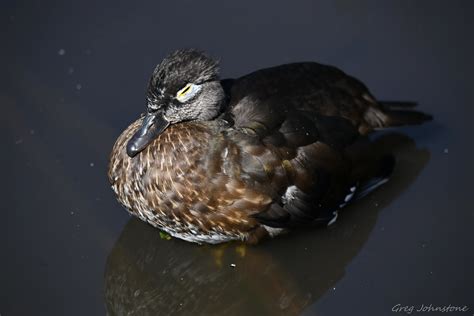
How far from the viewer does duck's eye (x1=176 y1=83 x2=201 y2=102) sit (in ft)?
13.6

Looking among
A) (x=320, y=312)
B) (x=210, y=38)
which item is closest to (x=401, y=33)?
(x=210, y=38)

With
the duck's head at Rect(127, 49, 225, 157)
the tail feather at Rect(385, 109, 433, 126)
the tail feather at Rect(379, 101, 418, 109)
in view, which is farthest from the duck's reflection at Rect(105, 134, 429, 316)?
the duck's head at Rect(127, 49, 225, 157)

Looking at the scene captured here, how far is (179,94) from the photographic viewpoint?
4133 mm

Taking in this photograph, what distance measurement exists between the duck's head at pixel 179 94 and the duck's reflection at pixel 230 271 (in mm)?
607

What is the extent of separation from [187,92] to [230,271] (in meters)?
1.01

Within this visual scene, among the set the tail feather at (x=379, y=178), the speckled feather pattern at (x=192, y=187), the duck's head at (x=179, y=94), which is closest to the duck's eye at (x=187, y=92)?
the duck's head at (x=179, y=94)

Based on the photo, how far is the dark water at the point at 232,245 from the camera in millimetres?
4188

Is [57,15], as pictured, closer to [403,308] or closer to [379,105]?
[379,105]

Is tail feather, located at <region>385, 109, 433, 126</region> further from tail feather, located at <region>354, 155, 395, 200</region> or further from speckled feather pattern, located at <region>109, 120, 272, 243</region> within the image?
speckled feather pattern, located at <region>109, 120, 272, 243</region>

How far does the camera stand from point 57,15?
5.48 metres

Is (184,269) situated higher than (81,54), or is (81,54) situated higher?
(81,54)

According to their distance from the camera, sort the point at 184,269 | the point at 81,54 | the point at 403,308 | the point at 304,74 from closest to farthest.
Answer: the point at 403,308, the point at 184,269, the point at 304,74, the point at 81,54

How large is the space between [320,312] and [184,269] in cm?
79

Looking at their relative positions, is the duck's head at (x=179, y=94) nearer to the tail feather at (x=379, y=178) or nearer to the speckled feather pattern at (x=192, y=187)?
the speckled feather pattern at (x=192, y=187)
